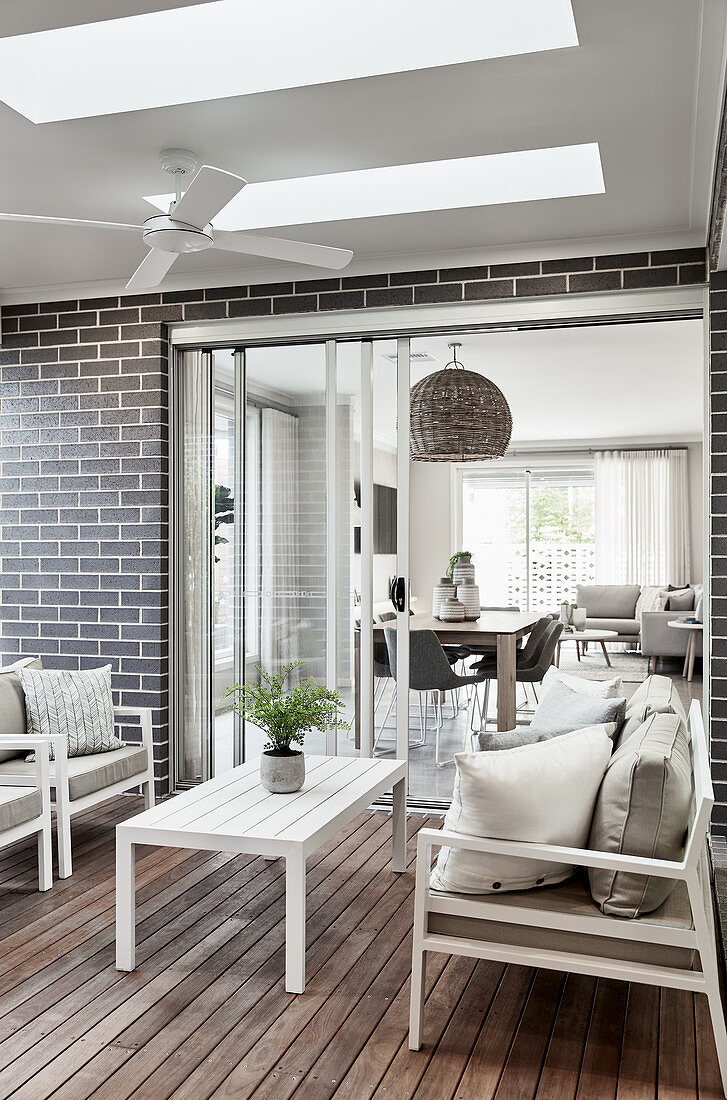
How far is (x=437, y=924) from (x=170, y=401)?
321cm

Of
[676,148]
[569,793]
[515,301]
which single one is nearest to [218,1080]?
[569,793]

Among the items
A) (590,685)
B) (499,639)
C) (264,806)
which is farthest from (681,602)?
(264,806)

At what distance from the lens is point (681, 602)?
388 inches

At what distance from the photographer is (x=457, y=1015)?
8.23 ft

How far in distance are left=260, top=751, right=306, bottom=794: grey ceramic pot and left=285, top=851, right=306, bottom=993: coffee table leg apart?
21.0 inches

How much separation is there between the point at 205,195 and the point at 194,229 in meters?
0.27

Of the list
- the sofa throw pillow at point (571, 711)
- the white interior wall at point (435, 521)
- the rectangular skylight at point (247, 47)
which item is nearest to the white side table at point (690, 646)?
the white interior wall at point (435, 521)

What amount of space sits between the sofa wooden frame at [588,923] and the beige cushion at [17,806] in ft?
5.19

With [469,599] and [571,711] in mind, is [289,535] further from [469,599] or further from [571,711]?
[469,599]

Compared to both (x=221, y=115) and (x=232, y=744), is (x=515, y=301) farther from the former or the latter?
(x=232, y=744)

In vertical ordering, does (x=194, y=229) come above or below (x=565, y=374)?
below

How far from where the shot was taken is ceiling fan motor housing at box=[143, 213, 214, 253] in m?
2.90

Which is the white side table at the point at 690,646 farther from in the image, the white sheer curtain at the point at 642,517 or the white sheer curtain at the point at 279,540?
the white sheer curtain at the point at 279,540

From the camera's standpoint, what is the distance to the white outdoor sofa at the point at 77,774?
354cm
